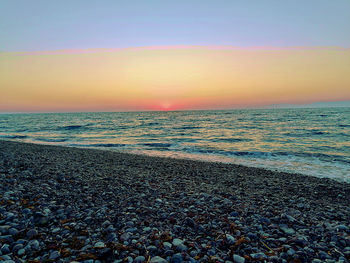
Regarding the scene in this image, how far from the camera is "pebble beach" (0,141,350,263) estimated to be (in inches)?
151

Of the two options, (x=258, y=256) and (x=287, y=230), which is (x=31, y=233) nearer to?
(x=258, y=256)

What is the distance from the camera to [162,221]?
514 cm

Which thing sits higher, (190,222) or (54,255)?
(54,255)

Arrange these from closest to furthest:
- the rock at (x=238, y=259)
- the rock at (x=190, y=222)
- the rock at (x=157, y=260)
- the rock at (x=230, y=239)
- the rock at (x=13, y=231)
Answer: the rock at (x=157, y=260), the rock at (x=238, y=259), the rock at (x=13, y=231), the rock at (x=230, y=239), the rock at (x=190, y=222)

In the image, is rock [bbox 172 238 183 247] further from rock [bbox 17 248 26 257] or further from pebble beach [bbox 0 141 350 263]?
rock [bbox 17 248 26 257]

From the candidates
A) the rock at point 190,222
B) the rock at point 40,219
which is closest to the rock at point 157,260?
the rock at point 190,222

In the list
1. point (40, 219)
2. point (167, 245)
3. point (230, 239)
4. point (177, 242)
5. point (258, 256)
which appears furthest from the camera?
point (40, 219)

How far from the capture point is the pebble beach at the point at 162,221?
3.84 meters

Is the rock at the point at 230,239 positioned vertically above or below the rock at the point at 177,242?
below

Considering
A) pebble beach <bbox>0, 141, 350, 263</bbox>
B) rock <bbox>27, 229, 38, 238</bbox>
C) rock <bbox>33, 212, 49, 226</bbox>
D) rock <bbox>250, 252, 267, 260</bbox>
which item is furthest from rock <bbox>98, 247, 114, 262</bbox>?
rock <bbox>250, 252, 267, 260</bbox>

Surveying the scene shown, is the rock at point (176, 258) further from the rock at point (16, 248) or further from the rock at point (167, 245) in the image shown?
the rock at point (16, 248)

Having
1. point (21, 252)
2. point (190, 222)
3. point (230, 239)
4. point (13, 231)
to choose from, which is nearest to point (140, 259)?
point (190, 222)

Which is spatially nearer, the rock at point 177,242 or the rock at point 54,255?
the rock at point 54,255

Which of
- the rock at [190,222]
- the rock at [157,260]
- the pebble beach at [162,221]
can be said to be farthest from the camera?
the rock at [190,222]
